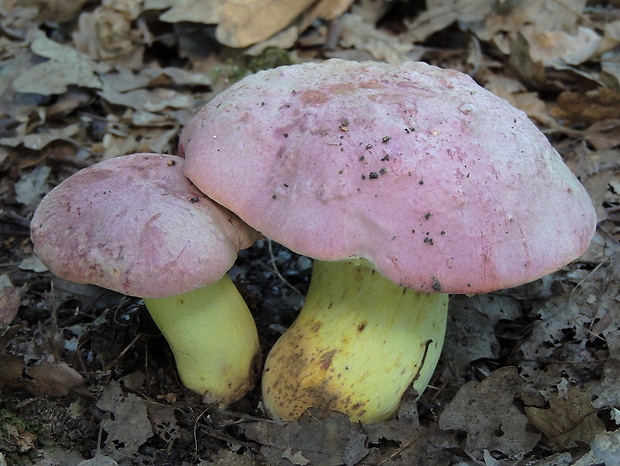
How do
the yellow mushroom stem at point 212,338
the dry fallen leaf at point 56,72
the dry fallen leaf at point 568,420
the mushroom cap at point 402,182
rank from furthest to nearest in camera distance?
the dry fallen leaf at point 56,72, the yellow mushroom stem at point 212,338, the dry fallen leaf at point 568,420, the mushroom cap at point 402,182

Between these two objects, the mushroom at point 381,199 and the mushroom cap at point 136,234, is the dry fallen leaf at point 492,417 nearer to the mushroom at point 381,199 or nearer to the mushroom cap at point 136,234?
the mushroom at point 381,199

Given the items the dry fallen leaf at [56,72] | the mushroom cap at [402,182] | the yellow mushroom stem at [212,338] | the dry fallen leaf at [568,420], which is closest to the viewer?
the mushroom cap at [402,182]

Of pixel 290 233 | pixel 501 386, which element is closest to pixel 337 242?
pixel 290 233

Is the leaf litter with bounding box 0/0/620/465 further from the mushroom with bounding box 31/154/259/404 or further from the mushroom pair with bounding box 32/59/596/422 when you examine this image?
the mushroom with bounding box 31/154/259/404

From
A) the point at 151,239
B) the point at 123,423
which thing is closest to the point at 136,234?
the point at 151,239

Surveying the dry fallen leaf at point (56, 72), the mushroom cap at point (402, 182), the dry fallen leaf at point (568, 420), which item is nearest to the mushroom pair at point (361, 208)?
the mushroom cap at point (402, 182)

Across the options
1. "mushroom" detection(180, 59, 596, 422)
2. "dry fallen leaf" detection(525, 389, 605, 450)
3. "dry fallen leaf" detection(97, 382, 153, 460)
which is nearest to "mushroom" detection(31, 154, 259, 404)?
"mushroom" detection(180, 59, 596, 422)

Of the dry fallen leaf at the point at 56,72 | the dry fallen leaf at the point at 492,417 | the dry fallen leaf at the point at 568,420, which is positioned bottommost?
the dry fallen leaf at the point at 492,417
